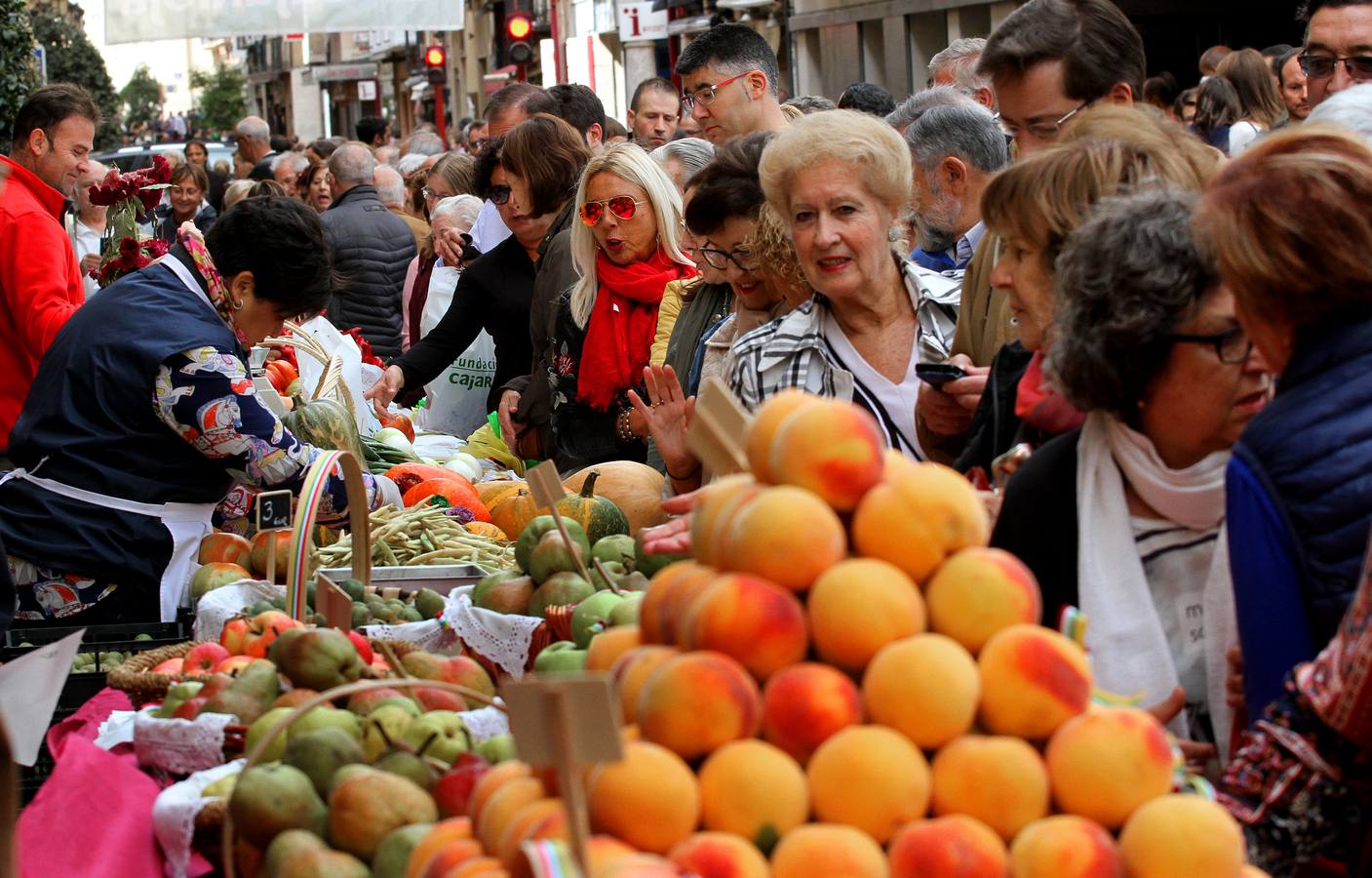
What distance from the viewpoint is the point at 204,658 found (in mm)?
2838

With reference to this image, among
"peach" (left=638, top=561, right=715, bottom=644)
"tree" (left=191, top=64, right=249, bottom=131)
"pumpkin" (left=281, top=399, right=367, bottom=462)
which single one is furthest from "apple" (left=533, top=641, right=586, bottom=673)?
"tree" (left=191, top=64, right=249, bottom=131)

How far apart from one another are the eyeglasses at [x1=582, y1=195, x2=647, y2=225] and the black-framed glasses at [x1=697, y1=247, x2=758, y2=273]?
2.96 feet

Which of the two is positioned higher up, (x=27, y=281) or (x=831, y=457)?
(x=27, y=281)

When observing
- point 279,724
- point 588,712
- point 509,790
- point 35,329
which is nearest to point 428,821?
point 279,724

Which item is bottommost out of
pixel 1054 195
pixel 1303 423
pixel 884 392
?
pixel 884 392

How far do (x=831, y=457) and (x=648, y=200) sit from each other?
3.33 metres

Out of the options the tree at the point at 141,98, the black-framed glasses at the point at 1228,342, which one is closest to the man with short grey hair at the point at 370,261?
the black-framed glasses at the point at 1228,342

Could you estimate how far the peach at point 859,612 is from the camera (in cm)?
157

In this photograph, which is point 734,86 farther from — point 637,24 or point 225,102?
point 225,102

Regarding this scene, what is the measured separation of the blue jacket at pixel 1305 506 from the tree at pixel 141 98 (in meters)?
77.5

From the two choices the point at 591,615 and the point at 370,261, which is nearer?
the point at 591,615

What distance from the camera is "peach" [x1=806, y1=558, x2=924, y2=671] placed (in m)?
1.57

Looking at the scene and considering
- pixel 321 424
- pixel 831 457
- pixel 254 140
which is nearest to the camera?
pixel 831 457

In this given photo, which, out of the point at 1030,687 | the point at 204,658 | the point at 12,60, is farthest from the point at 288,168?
the point at 1030,687
